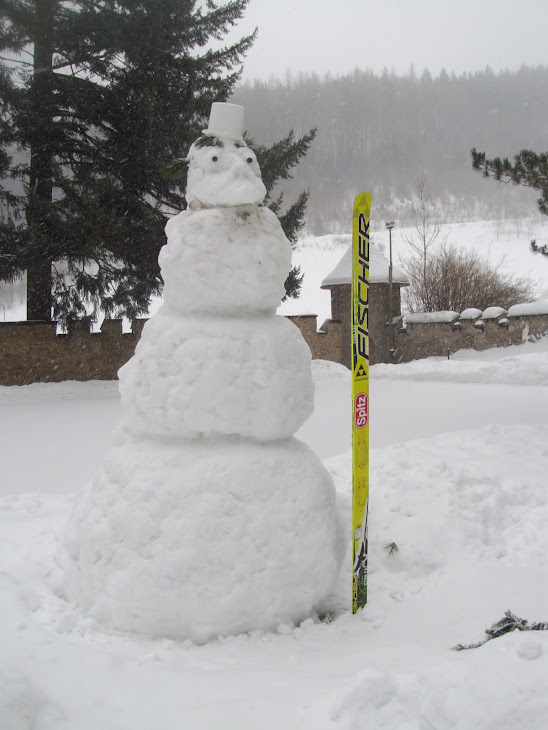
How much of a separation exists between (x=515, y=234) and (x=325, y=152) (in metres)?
19.5

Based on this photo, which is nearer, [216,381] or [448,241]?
[216,381]

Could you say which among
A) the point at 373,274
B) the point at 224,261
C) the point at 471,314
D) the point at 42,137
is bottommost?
the point at 224,261

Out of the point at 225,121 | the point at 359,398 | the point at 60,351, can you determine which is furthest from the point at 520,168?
the point at 60,351

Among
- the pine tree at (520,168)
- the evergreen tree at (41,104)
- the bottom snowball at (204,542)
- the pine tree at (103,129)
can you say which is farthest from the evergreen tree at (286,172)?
the bottom snowball at (204,542)

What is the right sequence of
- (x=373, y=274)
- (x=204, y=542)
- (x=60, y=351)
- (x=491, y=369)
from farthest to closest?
(x=373, y=274), (x=491, y=369), (x=60, y=351), (x=204, y=542)

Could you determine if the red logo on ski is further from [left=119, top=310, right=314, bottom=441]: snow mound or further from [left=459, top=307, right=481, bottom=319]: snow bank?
[left=459, top=307, right=481, bottom=319]: snow bank

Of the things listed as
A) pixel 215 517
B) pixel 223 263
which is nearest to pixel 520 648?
pixel 215 517

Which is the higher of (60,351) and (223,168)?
(223,168)

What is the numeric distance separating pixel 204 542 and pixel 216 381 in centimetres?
83

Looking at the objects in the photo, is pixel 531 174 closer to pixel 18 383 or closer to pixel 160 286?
pixel 160 286

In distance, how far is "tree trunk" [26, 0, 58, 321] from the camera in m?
14.2

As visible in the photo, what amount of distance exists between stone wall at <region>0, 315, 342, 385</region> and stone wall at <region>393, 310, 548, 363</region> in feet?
42.8

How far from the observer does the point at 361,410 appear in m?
3.04

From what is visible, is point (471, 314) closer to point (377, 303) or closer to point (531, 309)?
point (531, 309)
